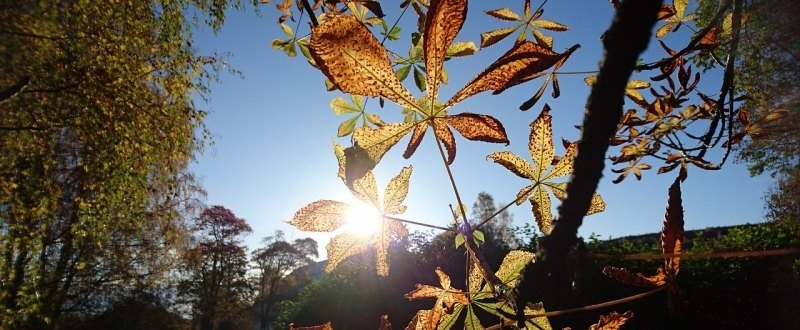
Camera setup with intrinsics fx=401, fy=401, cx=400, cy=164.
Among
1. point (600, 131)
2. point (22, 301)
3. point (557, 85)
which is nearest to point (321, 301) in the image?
point (22, 301)

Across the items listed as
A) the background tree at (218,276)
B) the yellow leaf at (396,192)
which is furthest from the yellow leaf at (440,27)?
the background tree at (218,276)

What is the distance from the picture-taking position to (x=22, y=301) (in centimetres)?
789

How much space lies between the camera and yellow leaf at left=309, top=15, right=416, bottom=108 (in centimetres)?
35

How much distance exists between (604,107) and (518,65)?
0.56ft

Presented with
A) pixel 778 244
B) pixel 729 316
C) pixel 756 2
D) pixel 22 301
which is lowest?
pixel 729 316

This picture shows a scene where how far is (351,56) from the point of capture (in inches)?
14.9

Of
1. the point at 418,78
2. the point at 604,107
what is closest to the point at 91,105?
the point at 418,78

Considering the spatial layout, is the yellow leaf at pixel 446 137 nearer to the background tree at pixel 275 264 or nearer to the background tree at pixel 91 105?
the background tree at pixel 91 105

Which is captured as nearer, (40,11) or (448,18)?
(448,18)

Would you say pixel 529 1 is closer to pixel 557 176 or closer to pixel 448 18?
pixel 557 176

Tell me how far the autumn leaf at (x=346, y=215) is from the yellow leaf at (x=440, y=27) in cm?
31

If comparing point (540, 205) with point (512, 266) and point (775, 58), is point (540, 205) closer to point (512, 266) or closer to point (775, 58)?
point (512, 266)

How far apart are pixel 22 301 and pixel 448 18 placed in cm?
1098

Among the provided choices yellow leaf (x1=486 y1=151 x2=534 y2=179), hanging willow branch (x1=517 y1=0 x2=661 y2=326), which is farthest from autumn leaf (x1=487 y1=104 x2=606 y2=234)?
hanging willow branch (x1=517 y1=0 x2=661 y2=326)
